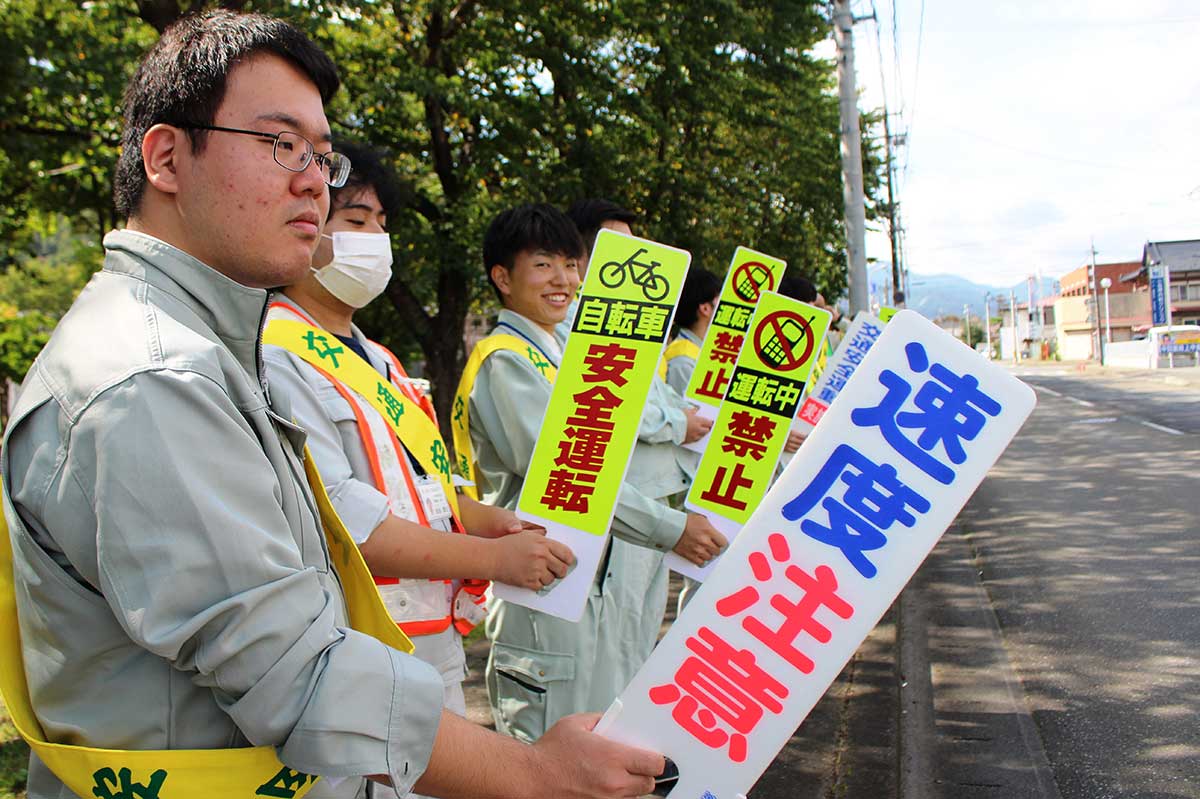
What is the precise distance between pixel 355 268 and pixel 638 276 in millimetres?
921

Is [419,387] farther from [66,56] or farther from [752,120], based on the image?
[752,120]

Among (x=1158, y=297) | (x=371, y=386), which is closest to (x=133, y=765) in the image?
(x=371, y=386)

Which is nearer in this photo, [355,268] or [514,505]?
[355,268]

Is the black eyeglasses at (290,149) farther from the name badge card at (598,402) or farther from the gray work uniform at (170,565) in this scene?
the name badge card at (598,402)

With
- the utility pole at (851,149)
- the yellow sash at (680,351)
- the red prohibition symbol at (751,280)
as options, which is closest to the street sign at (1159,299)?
the utility pole at (851,149)

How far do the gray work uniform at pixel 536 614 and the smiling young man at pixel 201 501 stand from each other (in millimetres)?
1468

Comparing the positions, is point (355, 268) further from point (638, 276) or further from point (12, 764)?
point (12, 764)

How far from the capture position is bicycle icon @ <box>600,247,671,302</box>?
9.52 feet

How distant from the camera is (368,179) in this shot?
2.47 meters

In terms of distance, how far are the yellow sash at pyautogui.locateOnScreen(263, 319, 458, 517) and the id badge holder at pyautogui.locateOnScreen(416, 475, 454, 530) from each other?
0.11ft

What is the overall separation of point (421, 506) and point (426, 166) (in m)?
10.3

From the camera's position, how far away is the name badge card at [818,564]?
1.58m

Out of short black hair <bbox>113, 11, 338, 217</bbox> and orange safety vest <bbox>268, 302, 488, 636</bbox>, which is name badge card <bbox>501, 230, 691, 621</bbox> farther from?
short black hair <bbox>113, 11, 338, 217</bbox>

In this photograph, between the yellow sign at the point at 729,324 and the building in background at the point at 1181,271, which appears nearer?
the yellow sign at the point at 729,324
